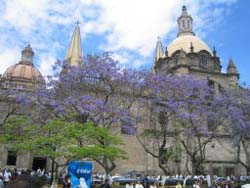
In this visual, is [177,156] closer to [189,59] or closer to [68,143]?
[189,59]

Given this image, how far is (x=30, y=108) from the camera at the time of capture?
25.8 m

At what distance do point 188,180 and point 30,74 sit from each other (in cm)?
2799

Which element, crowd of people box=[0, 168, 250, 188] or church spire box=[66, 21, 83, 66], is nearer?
crowd of people box=[0, 168, 250, 188]

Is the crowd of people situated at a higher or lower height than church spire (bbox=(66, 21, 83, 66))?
lower

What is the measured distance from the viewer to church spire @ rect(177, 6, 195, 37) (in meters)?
44.5

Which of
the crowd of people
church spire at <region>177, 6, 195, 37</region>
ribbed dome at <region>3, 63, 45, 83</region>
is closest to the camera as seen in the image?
the crowd of people

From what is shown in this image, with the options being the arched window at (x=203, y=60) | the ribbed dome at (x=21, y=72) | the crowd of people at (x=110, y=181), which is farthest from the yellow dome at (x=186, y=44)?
the crowd of people at (x=110, y=181)

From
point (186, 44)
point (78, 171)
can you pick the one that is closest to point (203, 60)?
→ point (186, 44)

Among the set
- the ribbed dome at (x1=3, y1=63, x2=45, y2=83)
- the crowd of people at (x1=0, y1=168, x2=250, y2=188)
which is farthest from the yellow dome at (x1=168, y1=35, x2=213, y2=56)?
the crowd of people at (x1=0, y1=168, x2=250, y2=188)

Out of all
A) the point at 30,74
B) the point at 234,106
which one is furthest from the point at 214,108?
the point at 30,74

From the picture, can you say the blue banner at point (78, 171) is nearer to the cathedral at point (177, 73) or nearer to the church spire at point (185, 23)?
the cathedral at point (177, 73)

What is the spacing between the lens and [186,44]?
40.9m

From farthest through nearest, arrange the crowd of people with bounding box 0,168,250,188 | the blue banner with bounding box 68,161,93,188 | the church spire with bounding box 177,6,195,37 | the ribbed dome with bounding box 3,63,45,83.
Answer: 1. the church spire with bounding box 177,6,195,37
2. the ribbed dome with bounding box 3,63,45,83
3. the blue banner with bounding box 68,161,93,188
4. the crowd of people with bounding box 0,168,250,188

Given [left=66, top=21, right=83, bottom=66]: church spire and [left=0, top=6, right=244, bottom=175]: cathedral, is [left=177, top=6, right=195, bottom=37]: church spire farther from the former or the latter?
[left=66, top=21, right=83, bottom=66]: church spire
